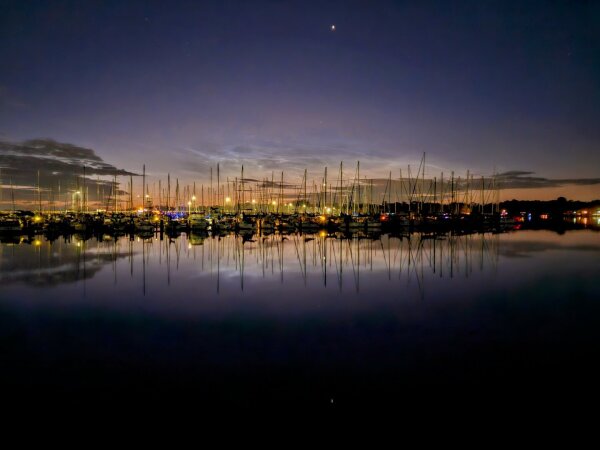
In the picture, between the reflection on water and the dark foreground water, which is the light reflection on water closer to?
the reflection on water

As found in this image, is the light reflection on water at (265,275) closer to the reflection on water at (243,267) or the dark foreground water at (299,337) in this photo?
the reflection on water at (243,267)

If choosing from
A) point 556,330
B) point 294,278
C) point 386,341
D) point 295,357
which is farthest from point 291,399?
point 294,278

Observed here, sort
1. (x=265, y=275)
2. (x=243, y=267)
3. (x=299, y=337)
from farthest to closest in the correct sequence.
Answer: (x=243, y=267), (x=265, y=275), (x=299, y=337)

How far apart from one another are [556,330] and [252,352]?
29.0ft

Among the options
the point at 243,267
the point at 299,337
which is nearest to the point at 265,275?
the point at 243,267

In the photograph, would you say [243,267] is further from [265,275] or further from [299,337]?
[299,337]

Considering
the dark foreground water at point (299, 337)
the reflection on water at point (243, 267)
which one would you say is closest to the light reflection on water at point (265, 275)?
the reflection on water at point (243, 267)

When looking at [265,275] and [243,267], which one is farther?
[243,267]

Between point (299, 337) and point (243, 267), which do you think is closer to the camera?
point (299, 337)

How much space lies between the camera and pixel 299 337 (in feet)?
34.7

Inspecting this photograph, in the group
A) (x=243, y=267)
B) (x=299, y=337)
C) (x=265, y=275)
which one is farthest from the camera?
(x=243, y=267)

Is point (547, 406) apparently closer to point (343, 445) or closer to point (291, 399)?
point (343, 445)

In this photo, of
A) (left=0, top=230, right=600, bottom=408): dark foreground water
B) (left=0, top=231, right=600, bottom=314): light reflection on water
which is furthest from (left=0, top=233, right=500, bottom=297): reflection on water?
(left=0, top=230, right=600, bottom=408): dark foreground water

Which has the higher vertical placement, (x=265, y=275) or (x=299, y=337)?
(x=299, y=337)
